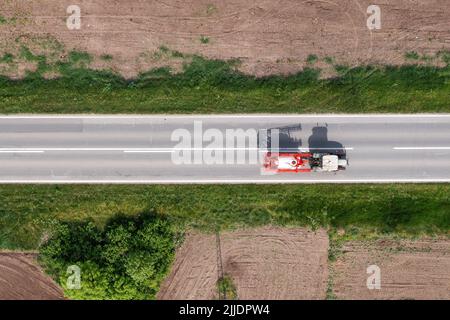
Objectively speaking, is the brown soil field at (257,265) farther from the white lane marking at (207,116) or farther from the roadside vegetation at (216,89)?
the roadside vegetation at (216,89)

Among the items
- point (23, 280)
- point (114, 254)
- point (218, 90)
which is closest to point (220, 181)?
point (218, 90)

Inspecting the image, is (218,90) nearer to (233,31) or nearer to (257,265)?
(233,31)

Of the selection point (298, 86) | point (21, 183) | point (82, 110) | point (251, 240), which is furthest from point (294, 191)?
point (21, 183)

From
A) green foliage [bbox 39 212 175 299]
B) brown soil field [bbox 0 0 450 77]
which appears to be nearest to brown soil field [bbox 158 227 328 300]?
green foliage [bbox 39 212 175 299]

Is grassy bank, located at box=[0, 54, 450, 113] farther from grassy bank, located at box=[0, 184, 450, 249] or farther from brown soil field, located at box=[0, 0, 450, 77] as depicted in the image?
grassy bank, located at box=[0, 184, 450, 249]

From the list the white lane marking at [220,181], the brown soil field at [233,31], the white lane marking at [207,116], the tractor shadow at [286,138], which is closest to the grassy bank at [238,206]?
the white lane marking at [220,181]

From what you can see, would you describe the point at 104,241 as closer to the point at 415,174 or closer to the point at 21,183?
the point at 21,183
